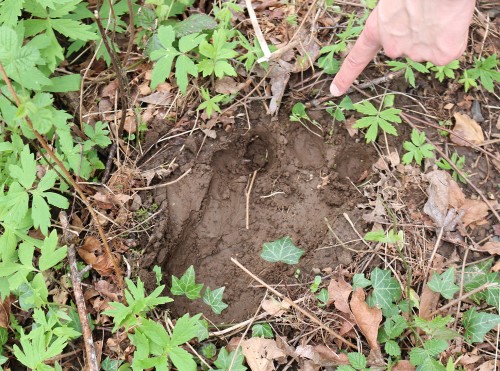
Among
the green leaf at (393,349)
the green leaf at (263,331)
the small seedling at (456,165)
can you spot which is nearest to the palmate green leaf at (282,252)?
the green leaf at (263,331)

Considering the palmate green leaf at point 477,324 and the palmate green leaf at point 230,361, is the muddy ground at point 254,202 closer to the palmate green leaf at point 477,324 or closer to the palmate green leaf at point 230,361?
the palmate green leaf at point 230,361

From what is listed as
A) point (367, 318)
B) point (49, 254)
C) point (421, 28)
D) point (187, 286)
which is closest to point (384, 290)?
point (367, 318)

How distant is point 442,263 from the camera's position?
2457 mm

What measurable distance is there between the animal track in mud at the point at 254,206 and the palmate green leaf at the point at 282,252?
85mm

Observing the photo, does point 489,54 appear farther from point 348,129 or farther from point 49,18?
point 49,18

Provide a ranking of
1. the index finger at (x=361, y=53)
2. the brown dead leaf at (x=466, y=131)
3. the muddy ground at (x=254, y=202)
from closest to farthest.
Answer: the index finger at (x=361, y=53), the muddy ground at (x=254, y=202), the brown dead leaf at (x=466, y=131)

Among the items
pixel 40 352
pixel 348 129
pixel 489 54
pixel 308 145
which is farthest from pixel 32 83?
pixel 489 54

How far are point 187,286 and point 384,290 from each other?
947 mm

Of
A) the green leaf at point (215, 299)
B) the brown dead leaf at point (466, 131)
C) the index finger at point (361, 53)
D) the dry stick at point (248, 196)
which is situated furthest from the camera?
the brown dead leaf at point (466, 131)

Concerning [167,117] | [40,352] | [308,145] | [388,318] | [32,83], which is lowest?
[388,318]

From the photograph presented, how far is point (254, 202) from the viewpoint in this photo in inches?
104

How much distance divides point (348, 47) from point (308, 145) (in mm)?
614

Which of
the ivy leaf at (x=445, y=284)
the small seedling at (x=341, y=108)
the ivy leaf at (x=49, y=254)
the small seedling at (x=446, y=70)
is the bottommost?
the ivy leaf at (x=445, y=284)

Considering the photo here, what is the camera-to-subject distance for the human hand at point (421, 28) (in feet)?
5.88
